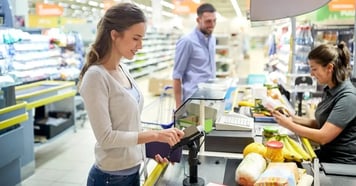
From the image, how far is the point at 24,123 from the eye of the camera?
155 inches

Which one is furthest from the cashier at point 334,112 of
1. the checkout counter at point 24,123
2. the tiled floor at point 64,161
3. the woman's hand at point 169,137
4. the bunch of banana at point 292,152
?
the tiled floor at point 64,161

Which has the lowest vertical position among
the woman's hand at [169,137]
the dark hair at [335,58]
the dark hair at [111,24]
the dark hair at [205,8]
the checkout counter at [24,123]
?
the checkout counter at [24,123]

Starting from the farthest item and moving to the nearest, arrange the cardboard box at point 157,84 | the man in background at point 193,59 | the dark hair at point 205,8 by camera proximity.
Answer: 1. the cardboard box at point 157,84
2. the man in background at point 193,59
3. the dark hair at point 205,8

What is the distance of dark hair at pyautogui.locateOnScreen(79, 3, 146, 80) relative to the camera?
1.39 m

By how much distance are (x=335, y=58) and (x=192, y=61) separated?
1.64 metres

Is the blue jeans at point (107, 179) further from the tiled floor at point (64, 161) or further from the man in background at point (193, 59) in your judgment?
the tiled floor at point (64, 161)

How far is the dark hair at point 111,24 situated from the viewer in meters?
1.39

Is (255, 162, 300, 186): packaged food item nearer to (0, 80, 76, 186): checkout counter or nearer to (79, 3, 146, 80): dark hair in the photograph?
(79, 3, 146, 80): dark hair

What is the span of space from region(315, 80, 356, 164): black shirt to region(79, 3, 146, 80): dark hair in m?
1.35

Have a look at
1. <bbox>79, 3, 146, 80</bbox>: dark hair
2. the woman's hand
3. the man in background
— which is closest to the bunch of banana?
the woman's hand

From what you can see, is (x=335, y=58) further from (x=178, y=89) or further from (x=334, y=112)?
(x=178, y=89)

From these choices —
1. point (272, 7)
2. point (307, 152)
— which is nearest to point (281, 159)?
point (307, 152)

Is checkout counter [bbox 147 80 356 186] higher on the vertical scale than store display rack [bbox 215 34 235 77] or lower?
lower

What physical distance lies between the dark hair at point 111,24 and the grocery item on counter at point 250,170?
0.77 meters
